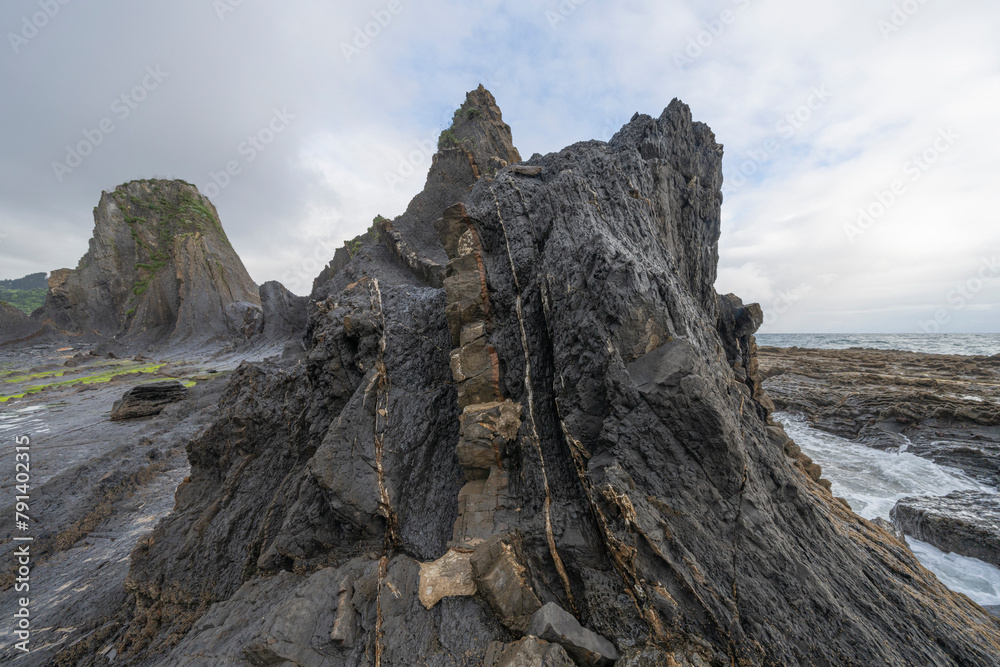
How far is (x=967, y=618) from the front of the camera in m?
4.75

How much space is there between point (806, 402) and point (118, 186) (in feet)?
255

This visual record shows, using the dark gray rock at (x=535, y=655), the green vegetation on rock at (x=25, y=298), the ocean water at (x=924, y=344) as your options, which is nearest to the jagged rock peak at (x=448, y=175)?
the dark gray rock at (x=535, y=655)

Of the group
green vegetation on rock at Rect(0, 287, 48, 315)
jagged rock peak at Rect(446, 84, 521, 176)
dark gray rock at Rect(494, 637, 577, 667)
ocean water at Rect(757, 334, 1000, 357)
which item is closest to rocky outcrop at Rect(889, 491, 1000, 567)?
dark gray rock at Rect(494, 637, 577, 667)

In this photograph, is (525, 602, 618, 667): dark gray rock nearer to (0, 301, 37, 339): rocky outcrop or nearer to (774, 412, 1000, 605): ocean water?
(774, 412, 1000, 605): ocean water

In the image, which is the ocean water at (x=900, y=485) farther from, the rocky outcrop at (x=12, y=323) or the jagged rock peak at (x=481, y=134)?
the rocky outcrop at (x=12, y=323)

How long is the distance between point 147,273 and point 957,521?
227 feet

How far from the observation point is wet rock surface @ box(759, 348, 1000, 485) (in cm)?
1564

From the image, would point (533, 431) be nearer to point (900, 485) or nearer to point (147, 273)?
point (900, 485)

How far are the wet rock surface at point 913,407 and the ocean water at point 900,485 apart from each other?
0.93m

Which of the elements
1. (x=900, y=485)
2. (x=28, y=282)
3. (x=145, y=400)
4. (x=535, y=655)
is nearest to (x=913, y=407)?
(x=900, y=485)

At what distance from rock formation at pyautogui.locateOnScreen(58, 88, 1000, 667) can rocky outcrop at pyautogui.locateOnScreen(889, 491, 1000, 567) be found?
20.2ft

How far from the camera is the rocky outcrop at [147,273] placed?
41.8 meters

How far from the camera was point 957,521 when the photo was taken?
10.2 meters

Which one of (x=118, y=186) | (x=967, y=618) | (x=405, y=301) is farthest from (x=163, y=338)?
(x=967, y=618)
